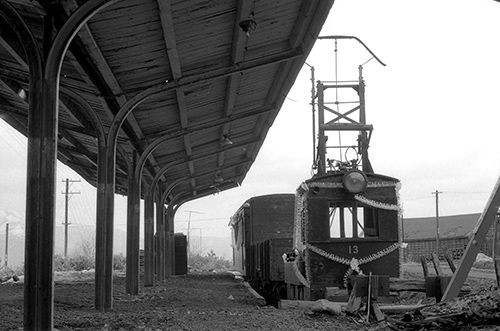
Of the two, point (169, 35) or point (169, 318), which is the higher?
point (169, 35)

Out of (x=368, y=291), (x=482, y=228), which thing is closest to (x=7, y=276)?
(x=368, y=291)

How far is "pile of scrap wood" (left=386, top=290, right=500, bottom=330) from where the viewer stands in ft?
19.8

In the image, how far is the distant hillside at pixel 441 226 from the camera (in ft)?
200

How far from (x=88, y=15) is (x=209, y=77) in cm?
465

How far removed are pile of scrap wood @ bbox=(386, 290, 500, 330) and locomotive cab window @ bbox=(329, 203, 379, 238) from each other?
4.21 meters

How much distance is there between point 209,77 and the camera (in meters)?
11.6

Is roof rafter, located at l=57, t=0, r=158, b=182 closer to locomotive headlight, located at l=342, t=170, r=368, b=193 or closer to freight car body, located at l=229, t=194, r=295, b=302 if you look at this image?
locomotive headlight, located at l=342, t=170, r=368, b=193

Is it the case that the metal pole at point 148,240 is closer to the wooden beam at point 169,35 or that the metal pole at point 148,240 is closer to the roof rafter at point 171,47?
the roof rafter at point 171,47

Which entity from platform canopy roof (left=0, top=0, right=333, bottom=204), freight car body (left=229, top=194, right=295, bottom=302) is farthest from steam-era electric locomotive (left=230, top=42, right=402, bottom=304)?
freight car body (left=229, top=194, right=295, bottom=302)

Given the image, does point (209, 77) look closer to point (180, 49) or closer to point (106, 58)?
point (180, 49)

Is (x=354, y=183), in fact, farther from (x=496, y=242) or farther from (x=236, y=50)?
(x=496, y=242)

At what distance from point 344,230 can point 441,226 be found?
57.3 m

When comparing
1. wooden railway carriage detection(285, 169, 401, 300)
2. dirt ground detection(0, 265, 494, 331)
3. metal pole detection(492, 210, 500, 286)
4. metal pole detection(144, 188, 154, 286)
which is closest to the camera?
metal pole detection(492, 210, 500, 286)

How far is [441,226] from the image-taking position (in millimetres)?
65812
